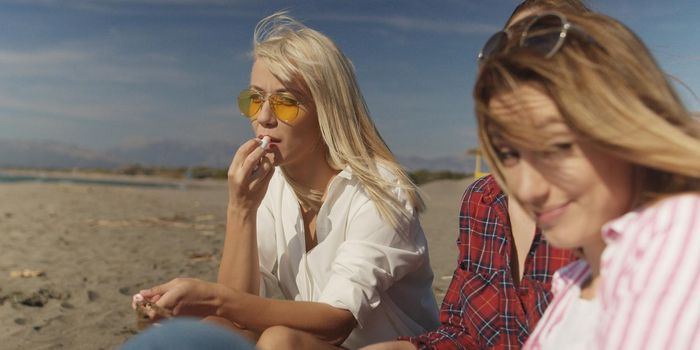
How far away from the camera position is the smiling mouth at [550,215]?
53.7 inches

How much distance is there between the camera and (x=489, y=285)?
2.53 meters

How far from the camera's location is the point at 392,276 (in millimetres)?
2850

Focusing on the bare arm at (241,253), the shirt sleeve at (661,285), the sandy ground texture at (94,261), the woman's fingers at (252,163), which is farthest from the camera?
the sandy ground texture at (94,261)

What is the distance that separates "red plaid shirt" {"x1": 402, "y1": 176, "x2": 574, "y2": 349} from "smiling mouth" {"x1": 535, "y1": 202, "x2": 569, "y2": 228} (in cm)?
96

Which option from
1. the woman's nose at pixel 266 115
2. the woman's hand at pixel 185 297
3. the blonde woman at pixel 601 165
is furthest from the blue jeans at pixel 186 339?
the woman's nose at pixel 266 115

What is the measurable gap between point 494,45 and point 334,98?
5.04 ft

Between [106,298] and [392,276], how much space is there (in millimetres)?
4043

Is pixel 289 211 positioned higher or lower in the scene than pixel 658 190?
lower

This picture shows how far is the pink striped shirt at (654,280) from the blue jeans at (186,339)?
2.44ft

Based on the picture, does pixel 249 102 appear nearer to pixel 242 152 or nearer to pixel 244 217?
pixel 242 152

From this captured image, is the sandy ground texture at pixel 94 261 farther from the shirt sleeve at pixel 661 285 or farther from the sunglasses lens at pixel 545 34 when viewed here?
the shirt sleeve at pixel 661 285

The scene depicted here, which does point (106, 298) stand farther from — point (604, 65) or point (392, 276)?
point (604, 65)

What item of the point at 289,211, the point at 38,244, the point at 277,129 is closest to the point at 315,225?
the point at 289,211

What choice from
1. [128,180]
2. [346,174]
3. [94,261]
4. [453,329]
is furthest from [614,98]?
[128,180]
